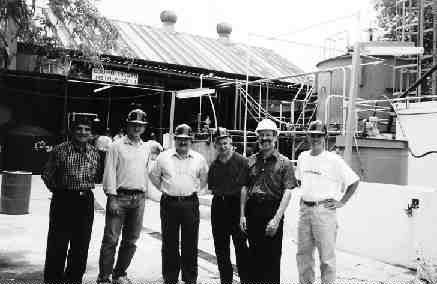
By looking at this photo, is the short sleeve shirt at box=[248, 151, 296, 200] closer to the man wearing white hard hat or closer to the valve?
the man wearing white hard hat

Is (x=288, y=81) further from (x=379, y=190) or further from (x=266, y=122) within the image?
(x=266, y=122)

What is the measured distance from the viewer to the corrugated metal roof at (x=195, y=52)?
20625 mm

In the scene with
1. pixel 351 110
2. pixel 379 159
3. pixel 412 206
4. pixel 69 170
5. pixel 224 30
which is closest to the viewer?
pixel 69 170

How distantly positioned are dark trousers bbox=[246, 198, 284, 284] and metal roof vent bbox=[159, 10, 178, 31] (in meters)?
25.2

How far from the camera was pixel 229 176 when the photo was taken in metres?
5.30

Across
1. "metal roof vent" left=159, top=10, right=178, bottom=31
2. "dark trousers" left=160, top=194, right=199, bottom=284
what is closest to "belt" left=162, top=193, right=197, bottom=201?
"dark trousers" left=160, top=194, right=199, bottom=284

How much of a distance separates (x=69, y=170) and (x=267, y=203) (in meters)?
2.10

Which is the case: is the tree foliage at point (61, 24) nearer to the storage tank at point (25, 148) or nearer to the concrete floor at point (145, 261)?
the concrete floor at point (145, 261)

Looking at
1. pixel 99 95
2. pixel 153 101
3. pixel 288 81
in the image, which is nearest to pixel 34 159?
pixel 99 95

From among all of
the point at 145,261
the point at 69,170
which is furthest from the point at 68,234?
the point at 145,261

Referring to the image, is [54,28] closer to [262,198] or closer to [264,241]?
[262,198]

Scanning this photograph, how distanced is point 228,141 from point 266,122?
623 millimetres

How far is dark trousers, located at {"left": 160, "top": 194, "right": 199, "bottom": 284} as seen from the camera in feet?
17.1

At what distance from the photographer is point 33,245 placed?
24.0ft
